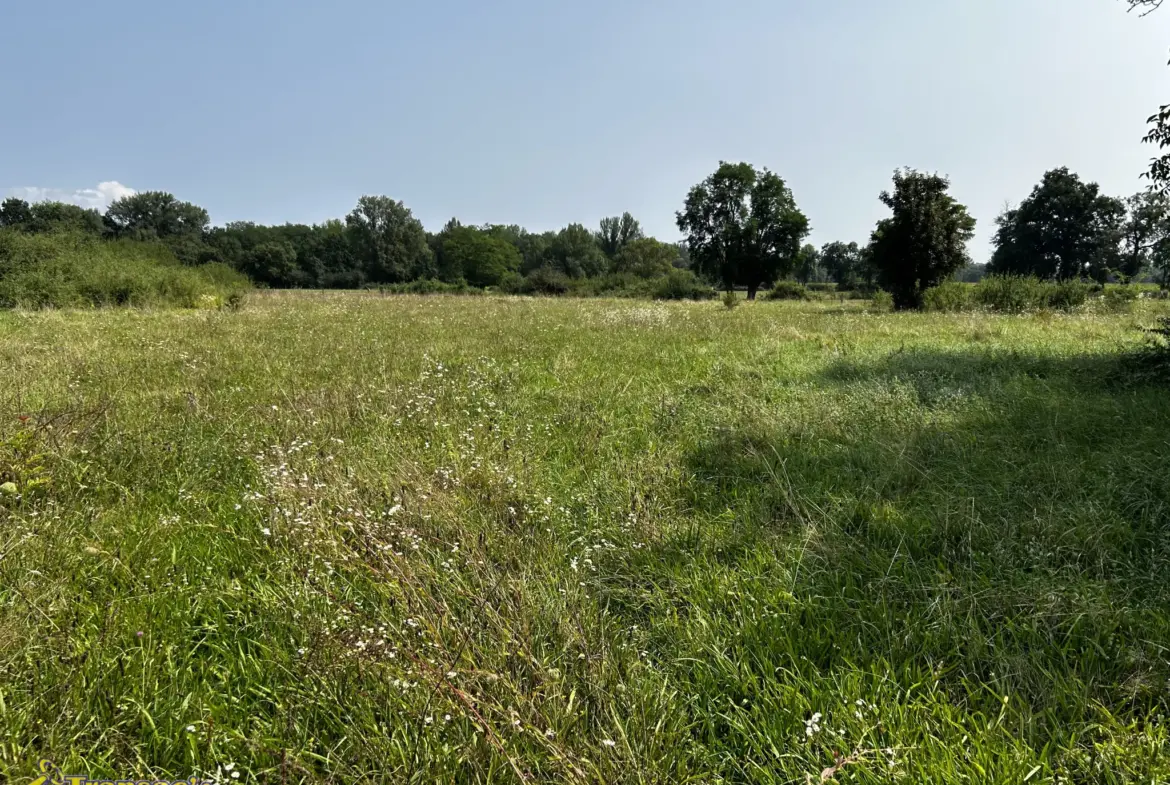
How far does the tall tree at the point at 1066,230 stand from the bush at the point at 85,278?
2867 inches

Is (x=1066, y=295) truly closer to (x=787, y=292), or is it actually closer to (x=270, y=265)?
(x=787, y=292)

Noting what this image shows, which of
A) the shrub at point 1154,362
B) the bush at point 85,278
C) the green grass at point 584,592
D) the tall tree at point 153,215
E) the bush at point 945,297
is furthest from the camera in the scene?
the tall tree at point 153,215

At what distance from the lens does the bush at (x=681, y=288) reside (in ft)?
140

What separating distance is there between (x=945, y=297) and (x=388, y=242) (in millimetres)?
75748

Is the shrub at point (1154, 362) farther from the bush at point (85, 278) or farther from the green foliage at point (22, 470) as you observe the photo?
the bush at point (85, 278)

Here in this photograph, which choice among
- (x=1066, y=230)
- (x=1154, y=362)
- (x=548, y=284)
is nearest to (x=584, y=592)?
(x=1154, y=362)

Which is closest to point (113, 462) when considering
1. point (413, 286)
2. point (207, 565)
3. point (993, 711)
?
point (207, 565)

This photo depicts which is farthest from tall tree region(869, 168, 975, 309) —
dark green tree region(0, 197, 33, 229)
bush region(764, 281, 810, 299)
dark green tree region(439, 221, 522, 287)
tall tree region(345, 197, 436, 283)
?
dark green tree region(0, 197, 33, 229)

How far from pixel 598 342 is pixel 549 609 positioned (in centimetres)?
838

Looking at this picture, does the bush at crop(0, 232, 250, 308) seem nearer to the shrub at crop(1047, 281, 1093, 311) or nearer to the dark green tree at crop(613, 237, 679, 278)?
the shrub at crop(1047, 281, 1093, 311)

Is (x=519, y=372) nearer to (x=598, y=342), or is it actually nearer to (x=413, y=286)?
(x=598, y=342)

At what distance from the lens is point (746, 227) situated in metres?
A: 43.5

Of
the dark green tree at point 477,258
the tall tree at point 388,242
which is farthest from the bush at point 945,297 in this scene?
the tall tree at point 388,242

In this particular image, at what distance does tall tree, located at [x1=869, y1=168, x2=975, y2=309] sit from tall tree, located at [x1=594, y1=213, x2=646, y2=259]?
2549 inches
